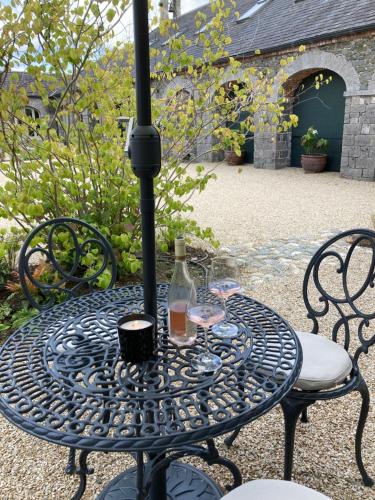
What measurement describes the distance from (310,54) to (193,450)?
34.2 ft

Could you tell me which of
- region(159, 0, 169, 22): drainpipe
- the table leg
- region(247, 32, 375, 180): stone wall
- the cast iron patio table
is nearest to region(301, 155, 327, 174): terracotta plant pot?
region(247, 32, 375, 180): stone wall

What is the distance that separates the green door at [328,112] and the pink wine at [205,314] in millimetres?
10129

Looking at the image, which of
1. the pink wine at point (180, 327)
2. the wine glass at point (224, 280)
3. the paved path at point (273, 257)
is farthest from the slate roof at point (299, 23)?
the pink wine at point (180, 327)

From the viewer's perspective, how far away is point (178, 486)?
5.45 feet

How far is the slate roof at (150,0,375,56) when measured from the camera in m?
9.03

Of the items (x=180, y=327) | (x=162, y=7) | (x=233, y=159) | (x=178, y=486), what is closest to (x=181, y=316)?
(x=180, y=327)

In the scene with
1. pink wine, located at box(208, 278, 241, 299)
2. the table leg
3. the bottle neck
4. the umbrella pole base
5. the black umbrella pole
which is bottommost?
the umbrella pole base

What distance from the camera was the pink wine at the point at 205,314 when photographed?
1.23m

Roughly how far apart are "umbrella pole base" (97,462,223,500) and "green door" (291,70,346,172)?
1008 cm

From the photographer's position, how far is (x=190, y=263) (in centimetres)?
420

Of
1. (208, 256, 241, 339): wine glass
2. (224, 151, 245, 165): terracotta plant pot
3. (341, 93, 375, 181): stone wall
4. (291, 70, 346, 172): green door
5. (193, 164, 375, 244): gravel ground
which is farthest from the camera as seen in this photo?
(224, 151, 245, 165): terracotta plant pot

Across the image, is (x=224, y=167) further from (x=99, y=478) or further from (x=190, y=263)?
(x=99, y=478)

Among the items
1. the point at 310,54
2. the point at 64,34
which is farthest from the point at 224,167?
the point at 64,34

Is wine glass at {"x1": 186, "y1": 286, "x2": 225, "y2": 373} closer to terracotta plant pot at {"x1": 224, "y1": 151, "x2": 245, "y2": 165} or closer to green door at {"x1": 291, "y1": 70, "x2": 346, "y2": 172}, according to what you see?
green door at {"x1": 291, "y1": 70, "x2": 346, "y2": 172}
